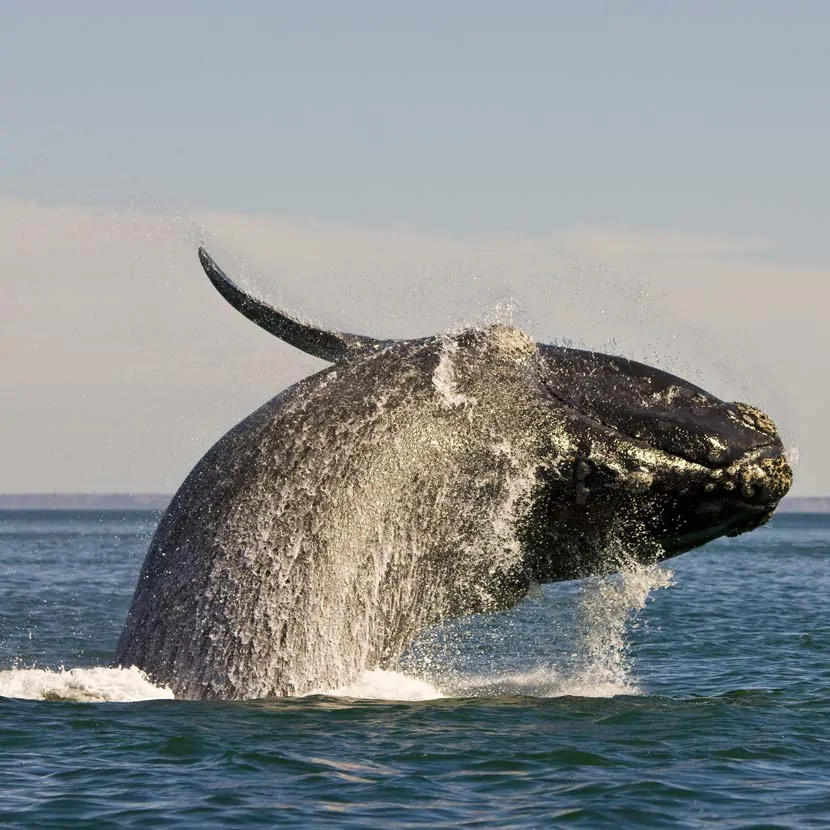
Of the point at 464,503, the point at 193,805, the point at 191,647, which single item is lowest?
the point at 193,805

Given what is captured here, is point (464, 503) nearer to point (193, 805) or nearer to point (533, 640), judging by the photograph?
point (193, 805)

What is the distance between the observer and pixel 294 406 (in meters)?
13.5

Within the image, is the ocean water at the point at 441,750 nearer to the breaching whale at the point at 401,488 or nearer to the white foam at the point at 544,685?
the white foam at the point at 544,685

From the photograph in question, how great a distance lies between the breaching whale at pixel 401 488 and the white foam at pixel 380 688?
346mm

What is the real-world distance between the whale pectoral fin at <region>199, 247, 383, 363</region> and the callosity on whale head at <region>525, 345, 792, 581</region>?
166 centimetres

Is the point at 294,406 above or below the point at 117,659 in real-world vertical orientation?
above

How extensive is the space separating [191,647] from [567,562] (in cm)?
330

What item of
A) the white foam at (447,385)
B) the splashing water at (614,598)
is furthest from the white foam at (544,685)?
the white foam at (447,385)

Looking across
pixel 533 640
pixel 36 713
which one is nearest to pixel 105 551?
pixel 533 640

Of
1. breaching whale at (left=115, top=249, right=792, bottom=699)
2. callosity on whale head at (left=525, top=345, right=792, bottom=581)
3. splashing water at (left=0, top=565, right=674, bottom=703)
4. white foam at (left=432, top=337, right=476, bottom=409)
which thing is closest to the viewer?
callosity on whale head at (left=525, top=345, right=792, bottom=581)

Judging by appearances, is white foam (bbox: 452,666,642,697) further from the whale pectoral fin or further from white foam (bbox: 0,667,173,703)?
the whale pectoral fin

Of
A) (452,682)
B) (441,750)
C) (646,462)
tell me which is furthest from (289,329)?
(452,682)

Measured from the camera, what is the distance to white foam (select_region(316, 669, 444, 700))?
550 inches

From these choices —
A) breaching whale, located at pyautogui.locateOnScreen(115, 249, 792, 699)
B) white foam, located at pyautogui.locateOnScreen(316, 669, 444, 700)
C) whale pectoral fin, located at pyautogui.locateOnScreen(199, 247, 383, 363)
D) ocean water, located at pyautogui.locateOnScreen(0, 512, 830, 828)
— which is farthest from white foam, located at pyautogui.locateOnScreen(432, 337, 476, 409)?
white foam, located at pyautogui.locateOnScreen(316, 669, 444, 700)
